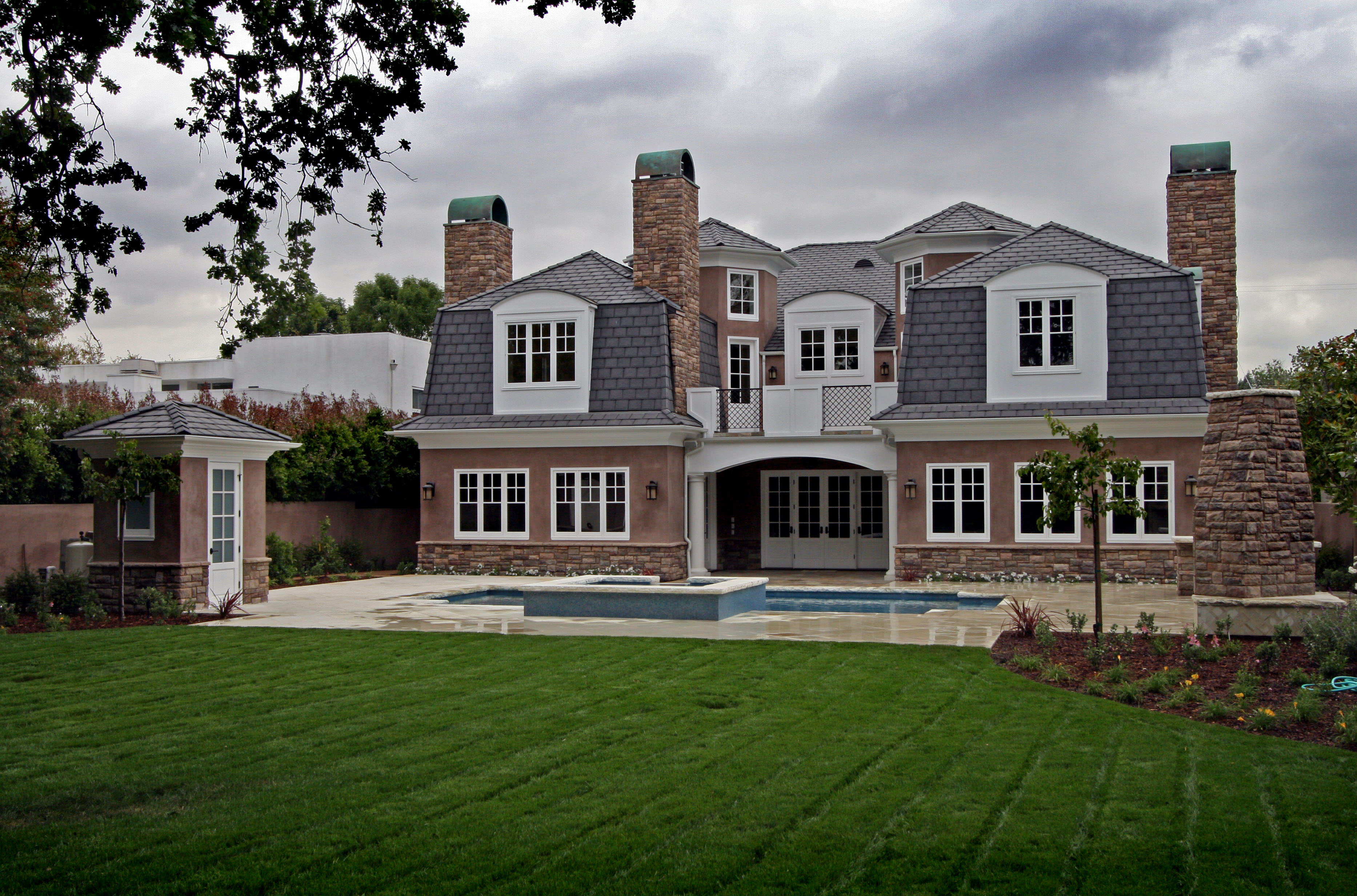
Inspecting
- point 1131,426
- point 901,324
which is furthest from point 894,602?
point 901,324

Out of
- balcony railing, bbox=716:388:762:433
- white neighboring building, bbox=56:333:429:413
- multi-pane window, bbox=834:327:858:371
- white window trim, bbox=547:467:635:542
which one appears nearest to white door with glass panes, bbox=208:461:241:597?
white window trim, bbox=547:467:635:542

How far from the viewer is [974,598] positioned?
18562 millimetres

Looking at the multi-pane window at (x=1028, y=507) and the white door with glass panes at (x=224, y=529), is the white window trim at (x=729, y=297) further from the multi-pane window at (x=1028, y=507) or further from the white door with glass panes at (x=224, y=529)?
the white door with glass panes at (x=224, y=529)

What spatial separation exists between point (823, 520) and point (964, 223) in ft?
24.0

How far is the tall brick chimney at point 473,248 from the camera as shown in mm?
26906

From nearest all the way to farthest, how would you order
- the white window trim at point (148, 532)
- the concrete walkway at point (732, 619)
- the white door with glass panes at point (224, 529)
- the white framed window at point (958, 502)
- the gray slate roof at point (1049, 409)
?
the concrete walkway at point (732, 619), the white window trim at point (148, 532), the white door with glass panes at point (224, 529), the gray slate roof at point (1049, 409), the white framed window at point (958, 502)

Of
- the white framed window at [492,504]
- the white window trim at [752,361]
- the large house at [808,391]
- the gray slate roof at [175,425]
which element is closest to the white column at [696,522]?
the large house at [808,391]

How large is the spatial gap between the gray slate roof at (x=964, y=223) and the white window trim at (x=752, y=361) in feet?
12.4

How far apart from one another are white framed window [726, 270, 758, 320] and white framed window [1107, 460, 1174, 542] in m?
9.40

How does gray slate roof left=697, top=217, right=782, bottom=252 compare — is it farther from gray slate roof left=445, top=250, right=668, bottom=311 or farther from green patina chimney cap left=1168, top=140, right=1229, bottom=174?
green patina chimney cap left=1168, top=140, right=1229, bottom=174

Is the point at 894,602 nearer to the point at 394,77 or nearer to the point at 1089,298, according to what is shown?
the point at 1089,298

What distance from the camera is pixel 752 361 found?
1057 inches

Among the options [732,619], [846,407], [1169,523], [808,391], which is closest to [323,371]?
[808,391]

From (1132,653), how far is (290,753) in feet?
27.2
